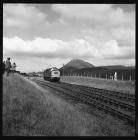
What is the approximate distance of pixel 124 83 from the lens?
105 ft

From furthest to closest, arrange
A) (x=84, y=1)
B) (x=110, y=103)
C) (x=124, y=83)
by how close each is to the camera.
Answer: (x=124, y=83), (x=110, y=103), (x=84, y=1)

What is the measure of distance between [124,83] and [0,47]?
29392mm

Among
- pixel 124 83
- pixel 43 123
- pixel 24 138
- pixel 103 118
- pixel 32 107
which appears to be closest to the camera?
pixel 24 138

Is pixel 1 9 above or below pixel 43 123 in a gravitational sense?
above

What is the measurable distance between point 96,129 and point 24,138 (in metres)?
4.95

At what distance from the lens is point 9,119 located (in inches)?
281

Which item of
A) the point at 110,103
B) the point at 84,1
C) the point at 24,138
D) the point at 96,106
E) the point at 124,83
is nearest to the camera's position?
the point at 24,138

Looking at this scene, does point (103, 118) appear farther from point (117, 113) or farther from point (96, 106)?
point (96, 106)

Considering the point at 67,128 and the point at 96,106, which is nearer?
the point at 67,128

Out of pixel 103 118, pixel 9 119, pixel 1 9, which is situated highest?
pixel 1 9

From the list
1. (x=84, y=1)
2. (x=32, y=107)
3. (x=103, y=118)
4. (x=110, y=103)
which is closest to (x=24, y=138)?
(x=84, y=1)

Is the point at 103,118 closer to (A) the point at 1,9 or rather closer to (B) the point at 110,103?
(B) the point at 110,103

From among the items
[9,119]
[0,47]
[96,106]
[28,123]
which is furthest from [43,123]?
[96,106]

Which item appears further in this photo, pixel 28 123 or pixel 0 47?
pixel 28 123
